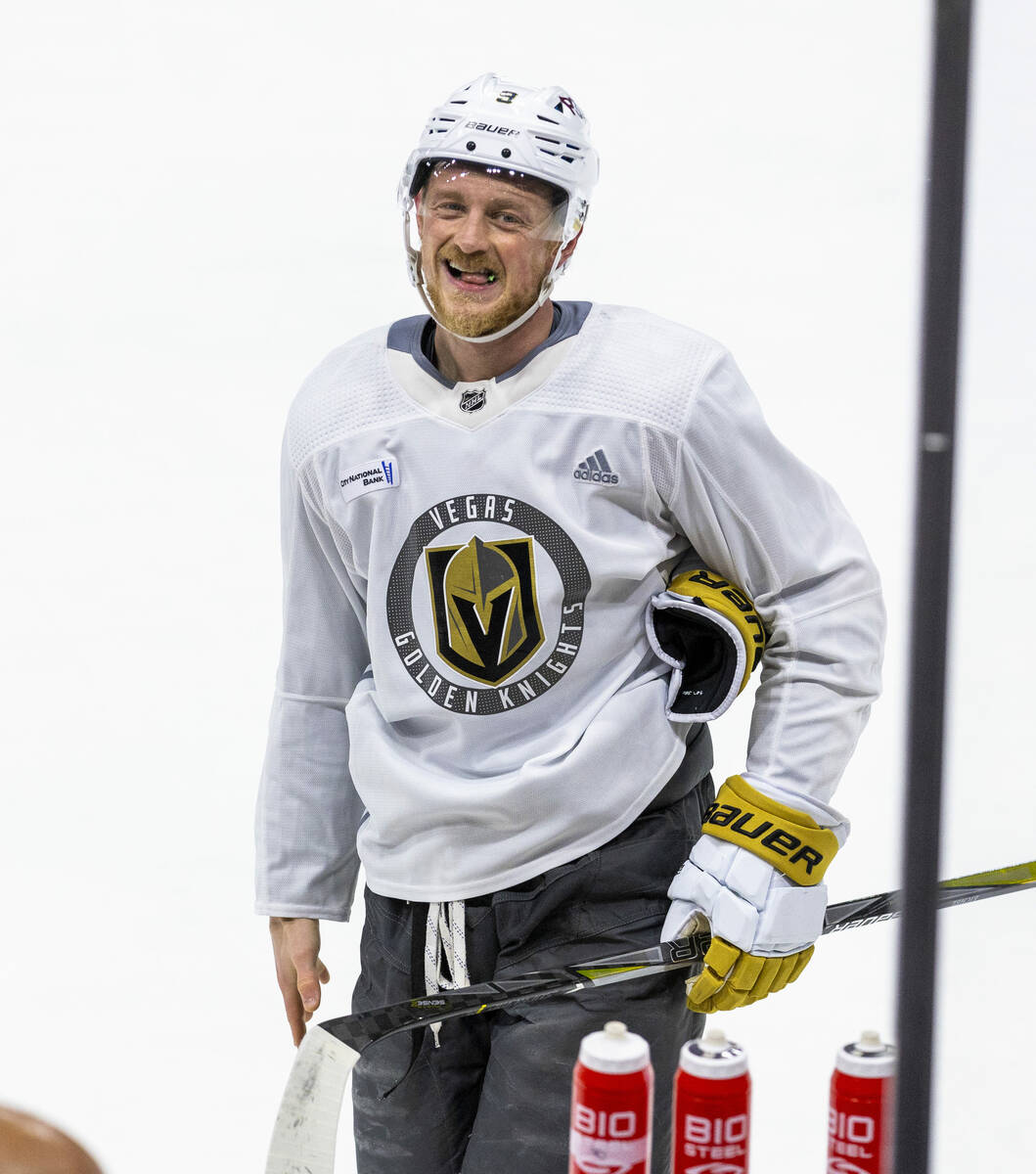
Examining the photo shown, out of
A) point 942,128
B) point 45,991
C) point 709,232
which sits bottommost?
point 45,991

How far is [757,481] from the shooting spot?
5.26 ft

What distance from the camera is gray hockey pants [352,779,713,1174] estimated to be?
1.62 metres

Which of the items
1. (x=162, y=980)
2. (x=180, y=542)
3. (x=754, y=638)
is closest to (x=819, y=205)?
(x=180, y=542)

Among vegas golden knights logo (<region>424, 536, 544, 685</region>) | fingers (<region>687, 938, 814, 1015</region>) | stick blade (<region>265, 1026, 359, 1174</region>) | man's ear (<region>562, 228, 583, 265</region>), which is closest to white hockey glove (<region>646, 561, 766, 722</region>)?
vegas golden knights logo (<region>424, 536, 544, 685</region>)

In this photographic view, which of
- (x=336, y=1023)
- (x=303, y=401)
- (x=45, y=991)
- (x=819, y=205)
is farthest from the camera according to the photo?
(x=819, y=205)

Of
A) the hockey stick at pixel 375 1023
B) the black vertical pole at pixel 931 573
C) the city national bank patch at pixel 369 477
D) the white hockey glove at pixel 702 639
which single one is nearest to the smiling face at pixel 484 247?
the city national bank patch at pixel 369 477

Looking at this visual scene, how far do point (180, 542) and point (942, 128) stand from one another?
3269 mm

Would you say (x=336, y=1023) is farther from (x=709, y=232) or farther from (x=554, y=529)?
(x=709, y=232)

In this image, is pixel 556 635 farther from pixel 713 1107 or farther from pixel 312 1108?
pixel 713 1107

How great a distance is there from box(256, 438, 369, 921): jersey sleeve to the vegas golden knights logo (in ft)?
0.62

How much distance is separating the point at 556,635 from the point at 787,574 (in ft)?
0.76

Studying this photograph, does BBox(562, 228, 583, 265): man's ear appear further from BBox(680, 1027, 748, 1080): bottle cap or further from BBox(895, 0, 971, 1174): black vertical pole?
BBox(895, 0, 971, 1174): black vertical pole

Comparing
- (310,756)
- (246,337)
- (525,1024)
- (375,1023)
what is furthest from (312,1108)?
(246,337)

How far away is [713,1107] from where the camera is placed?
1.12m
